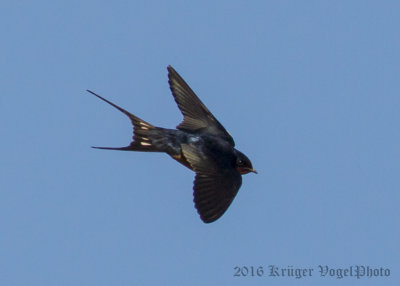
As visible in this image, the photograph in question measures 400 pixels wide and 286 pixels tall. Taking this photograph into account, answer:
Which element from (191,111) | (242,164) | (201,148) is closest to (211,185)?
(201,148)

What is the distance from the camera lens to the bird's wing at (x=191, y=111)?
9328 millimetres

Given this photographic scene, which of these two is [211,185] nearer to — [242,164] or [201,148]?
[201,148]

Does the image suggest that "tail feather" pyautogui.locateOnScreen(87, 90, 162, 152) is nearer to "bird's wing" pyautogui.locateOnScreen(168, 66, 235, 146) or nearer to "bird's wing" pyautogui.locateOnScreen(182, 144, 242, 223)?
"bird's wing" pyautogui.locateOnScreen(182, 144, 242, 223)

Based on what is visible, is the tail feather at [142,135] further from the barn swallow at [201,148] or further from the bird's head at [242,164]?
the bird's head at [242,164]

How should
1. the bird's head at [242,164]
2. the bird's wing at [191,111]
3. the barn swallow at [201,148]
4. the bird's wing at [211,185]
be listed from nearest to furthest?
the bird's wing at [211,185] → the barn swallow at [201,148] → the bird's head at [242,164] → the bird's wing at [191,111]

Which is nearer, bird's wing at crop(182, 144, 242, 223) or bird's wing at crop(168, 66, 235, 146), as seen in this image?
bird's wing at crop(182, 144, 242, 223)

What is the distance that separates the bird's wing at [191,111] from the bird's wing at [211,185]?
651 mm

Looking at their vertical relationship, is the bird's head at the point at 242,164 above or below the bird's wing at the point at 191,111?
below

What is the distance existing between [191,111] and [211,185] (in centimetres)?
139

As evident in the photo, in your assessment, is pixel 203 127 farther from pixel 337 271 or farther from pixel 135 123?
pixel 337 271

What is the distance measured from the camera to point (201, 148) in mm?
8734

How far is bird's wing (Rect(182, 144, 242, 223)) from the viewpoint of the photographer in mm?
7961

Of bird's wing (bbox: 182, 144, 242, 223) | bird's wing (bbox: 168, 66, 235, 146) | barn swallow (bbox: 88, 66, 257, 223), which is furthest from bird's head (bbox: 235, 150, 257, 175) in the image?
bird's wing (bbox: 168, 66, 235, 146)

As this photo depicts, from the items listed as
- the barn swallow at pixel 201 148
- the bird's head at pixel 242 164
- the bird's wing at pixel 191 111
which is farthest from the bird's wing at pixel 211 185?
the bird's wing at pixel 191 111
